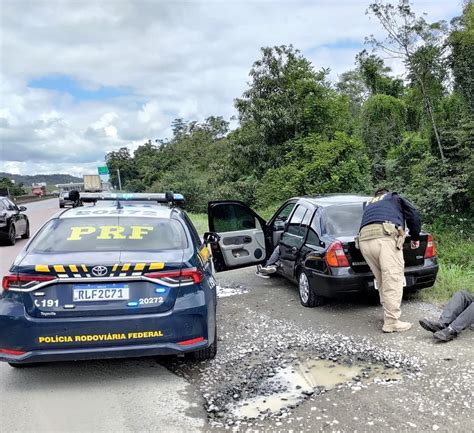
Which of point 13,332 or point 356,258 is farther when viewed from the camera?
point 356,258

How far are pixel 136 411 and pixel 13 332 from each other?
1170 millimetres

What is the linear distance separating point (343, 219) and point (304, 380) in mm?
2748

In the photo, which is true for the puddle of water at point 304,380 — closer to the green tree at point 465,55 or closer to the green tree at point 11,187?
the green tree at point 465,55

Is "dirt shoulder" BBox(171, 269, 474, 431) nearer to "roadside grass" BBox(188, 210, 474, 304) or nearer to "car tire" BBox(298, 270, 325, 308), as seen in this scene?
"car tire" BBox(298, 270, 325, 308)

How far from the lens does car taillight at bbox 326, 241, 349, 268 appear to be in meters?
5.73

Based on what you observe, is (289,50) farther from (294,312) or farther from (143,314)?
(143,314)

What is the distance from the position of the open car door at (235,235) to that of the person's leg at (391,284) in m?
2.62

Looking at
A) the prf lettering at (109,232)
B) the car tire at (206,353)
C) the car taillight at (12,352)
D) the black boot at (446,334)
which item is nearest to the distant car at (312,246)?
the black boot at (446,334)

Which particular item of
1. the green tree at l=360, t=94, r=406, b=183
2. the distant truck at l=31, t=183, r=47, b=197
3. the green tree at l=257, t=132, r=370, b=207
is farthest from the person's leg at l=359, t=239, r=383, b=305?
the distant truck at l=31, t=183, r=47, b=197

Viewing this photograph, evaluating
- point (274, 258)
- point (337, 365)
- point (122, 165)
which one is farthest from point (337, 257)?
point (122, 165)

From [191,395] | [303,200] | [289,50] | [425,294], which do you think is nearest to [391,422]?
[191,395]

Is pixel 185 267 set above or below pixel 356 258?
above

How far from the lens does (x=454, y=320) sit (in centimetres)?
474

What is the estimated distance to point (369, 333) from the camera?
5.13 meters
